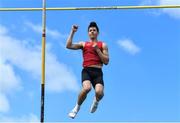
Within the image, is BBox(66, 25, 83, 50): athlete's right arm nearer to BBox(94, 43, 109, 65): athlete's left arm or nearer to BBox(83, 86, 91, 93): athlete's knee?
BBox(94, 43, 109, 65): athlete's left arm

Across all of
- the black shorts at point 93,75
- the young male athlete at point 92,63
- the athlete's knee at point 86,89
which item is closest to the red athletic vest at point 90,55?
the young male athlete at point 92,63

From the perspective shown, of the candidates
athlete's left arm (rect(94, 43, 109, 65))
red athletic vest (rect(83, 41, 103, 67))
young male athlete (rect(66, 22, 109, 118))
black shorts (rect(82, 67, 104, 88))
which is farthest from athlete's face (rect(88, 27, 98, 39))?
black shorts (rect(82, 67, 104, 88))

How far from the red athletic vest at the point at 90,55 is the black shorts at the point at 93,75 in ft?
0.34

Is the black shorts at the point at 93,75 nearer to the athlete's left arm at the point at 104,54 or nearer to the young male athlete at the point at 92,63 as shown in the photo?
the young male athlete at the point at 92,63

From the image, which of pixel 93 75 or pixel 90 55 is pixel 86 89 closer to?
pixel 93 75

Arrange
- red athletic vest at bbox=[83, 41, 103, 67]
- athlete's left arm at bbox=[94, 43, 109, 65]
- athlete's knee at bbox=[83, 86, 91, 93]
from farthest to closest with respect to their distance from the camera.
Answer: red athletic vest at bbox=[83, 41, 103, 67] → athlete's left arm at bbox=[94, 43, 109, 65] → athlete's knee at bbox=[83, 86, 91, 93]

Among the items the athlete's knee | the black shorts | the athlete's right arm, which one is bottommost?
the athlete's knee

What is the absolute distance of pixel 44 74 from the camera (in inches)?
376

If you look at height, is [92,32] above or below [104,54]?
above

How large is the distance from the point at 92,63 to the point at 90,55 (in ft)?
0.51

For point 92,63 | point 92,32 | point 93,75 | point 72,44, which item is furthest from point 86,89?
point 92,32

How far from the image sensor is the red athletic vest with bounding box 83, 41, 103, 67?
30.2ft

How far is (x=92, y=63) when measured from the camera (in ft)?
30.1

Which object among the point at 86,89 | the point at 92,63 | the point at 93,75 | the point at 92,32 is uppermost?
the point at 92,32
